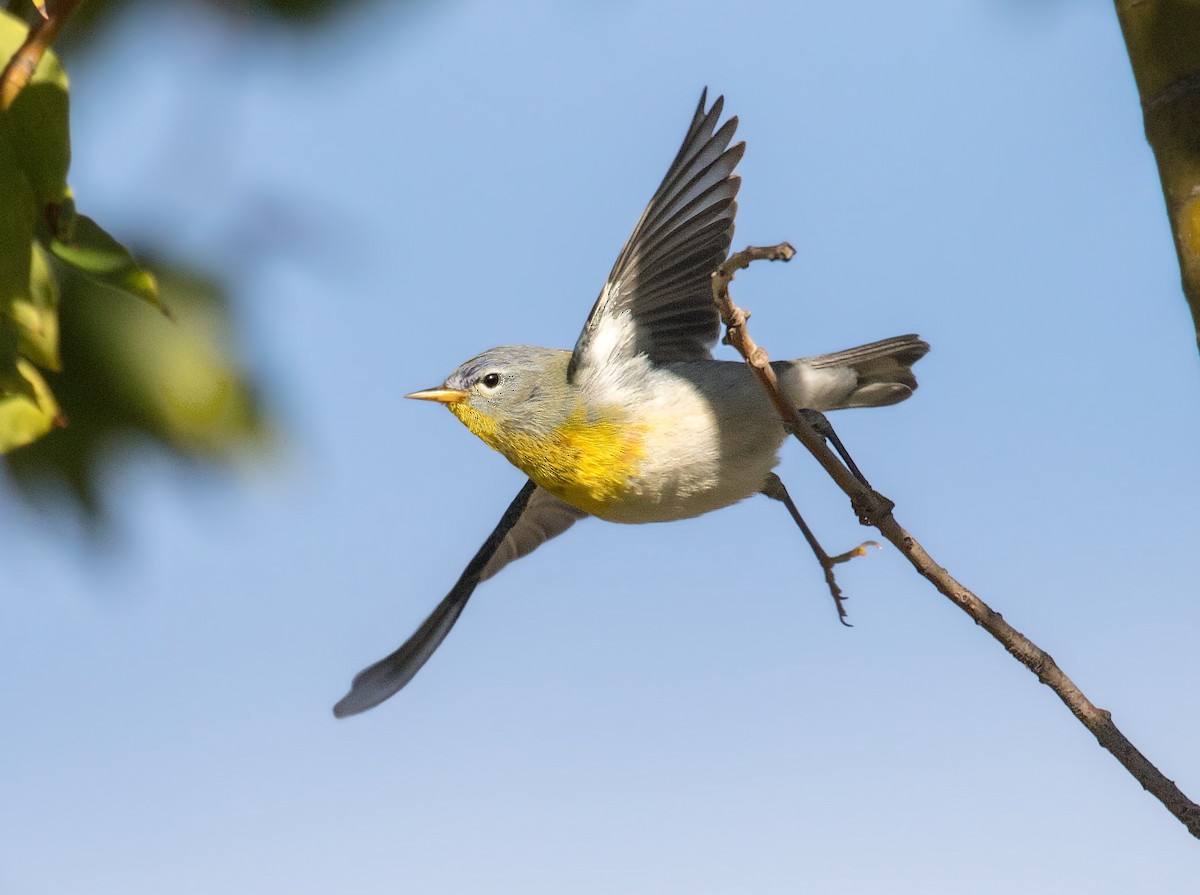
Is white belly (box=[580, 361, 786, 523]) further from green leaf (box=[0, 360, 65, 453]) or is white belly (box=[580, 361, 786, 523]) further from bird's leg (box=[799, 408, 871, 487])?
green leaf (box=[0, 360, 65, 453])

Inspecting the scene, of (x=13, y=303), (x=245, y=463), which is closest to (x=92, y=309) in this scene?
(x=245, y=463)

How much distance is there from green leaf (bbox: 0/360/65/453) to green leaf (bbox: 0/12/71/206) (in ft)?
0.65

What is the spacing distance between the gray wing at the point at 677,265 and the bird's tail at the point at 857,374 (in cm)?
27

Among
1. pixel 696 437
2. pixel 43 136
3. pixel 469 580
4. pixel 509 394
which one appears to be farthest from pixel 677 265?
pixel 43 136

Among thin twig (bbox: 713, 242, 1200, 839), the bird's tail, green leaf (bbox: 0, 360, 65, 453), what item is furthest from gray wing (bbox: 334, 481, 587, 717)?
green leaf (bbox: 0, 360, 65, 453)

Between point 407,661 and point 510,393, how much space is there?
0.85 m

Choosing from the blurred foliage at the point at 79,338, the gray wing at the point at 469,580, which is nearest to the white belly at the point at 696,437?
the gray wing at the point at 469,580

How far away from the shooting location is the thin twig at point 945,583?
196cm

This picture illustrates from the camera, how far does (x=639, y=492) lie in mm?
3096

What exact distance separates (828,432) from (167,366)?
1.88 meters

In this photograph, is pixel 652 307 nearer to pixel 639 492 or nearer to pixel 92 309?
pixel 639 492

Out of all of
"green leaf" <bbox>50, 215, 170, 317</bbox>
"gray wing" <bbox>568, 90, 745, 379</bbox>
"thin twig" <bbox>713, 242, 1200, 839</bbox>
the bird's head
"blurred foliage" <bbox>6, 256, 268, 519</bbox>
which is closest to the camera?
"green leaf" <bbox>50, 215, 170, 317</bbox>

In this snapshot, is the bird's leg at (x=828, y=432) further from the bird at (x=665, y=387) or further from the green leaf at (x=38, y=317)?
the green leaf at (x=38, y=317)

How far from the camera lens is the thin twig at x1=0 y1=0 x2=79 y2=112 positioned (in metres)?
1.34
